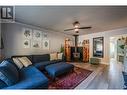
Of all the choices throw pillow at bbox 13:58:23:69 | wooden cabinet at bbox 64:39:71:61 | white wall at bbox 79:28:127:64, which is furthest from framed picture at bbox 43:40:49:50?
throw pillow at bbox 13:58:23:69

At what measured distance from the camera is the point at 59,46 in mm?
6027

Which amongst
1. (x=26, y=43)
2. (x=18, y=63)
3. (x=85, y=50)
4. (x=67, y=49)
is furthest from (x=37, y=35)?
(x=85, y=50)

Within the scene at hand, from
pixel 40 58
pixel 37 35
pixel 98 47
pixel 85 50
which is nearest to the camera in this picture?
pixel 40 58

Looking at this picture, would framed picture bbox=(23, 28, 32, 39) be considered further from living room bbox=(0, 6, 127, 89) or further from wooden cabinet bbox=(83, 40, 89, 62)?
wooden cabinet bbox=(83, 40, 89, 62)

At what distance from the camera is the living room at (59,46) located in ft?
9.83

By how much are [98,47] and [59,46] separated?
7.61 ft

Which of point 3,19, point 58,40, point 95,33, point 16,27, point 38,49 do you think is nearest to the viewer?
point 3,19

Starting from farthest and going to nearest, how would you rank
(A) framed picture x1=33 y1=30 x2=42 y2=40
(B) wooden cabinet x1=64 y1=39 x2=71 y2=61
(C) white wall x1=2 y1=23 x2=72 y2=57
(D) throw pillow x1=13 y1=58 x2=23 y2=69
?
1. (B) wooden cabinet x1=64 y1=39 x2=71 y2=61
2. (A) framed picture x1=33 y1=30 x2=42 y2=40
3. (C) white wall x1=2 y1=23 x2=72 y2=57
4. (D) throw pillow x1=13 y1=58 x2=23 y2=69

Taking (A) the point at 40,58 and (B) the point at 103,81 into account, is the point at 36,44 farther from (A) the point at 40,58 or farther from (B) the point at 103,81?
(B) the point at 103,81

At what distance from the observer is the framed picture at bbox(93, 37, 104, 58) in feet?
21.5

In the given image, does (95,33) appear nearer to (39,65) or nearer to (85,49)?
(85,49)
